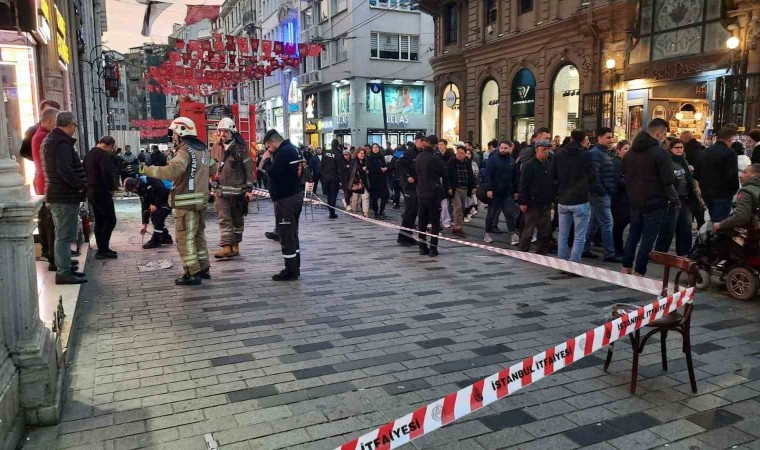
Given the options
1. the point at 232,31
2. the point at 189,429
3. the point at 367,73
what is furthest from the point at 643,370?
the point at 232,31

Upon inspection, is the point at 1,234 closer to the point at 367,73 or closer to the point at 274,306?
the point at 274,306

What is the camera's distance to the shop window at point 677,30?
14420 millimetres

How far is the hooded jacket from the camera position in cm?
683

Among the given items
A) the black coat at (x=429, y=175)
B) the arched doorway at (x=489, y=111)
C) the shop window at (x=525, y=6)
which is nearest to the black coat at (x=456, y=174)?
the black coat at (x=429, y=175)

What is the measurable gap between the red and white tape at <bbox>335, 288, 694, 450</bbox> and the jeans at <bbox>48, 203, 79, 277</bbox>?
516cm

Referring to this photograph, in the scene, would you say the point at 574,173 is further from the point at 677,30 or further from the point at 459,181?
the point at 677,30

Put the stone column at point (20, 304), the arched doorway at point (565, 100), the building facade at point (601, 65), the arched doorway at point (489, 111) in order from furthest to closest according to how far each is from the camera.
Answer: the arched doorway at point (489, 111) → the arched doorway at point (565, 100) → the building facade at point (601, 65) → the stone column at point (20, 304)

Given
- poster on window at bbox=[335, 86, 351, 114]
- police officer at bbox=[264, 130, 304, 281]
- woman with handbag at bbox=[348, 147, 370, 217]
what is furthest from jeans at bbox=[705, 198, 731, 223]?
poster on window at bbox=[335, 86, 351, 114]

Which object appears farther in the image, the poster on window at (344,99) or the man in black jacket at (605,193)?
the poster on window at (344,99)

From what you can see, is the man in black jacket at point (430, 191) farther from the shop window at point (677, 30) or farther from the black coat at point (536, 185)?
the shop window at point (677, 30)

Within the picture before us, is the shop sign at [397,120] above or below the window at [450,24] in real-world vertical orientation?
below

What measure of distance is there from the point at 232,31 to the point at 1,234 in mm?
68826

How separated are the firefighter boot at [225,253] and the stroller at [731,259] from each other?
252 inches

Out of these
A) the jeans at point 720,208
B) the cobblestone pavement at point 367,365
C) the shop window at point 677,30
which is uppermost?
the shop window at point 677,30
